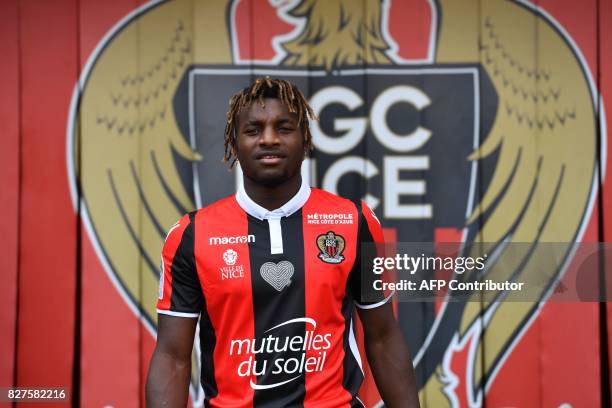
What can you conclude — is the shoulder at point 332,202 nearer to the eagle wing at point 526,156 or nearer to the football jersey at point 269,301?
the football jersey at point 269,301

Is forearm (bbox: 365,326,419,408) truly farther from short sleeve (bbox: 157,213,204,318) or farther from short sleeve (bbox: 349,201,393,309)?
short sleeve (bbox: 157,213,204,318)

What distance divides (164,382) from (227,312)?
249 mm

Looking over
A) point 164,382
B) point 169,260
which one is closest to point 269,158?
point 169,260

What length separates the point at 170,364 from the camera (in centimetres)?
190

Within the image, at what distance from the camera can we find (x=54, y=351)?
2.87 m

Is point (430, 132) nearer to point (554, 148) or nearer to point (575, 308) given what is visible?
point (554, 148)

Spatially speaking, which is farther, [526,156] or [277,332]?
[526,156]

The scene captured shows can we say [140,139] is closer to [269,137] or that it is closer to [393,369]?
[269,137]

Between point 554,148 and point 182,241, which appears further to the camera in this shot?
point 554,148

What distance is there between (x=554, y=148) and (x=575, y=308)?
64 cm

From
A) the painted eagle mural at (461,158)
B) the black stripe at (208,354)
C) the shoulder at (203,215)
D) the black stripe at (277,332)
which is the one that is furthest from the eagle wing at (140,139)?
the black stripe at (277,332)

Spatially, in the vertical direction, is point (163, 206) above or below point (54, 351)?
above

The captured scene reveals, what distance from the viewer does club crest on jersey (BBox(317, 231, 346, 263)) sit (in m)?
1.94

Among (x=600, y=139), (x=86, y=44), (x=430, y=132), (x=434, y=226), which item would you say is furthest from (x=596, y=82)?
(x=86, y=44)
